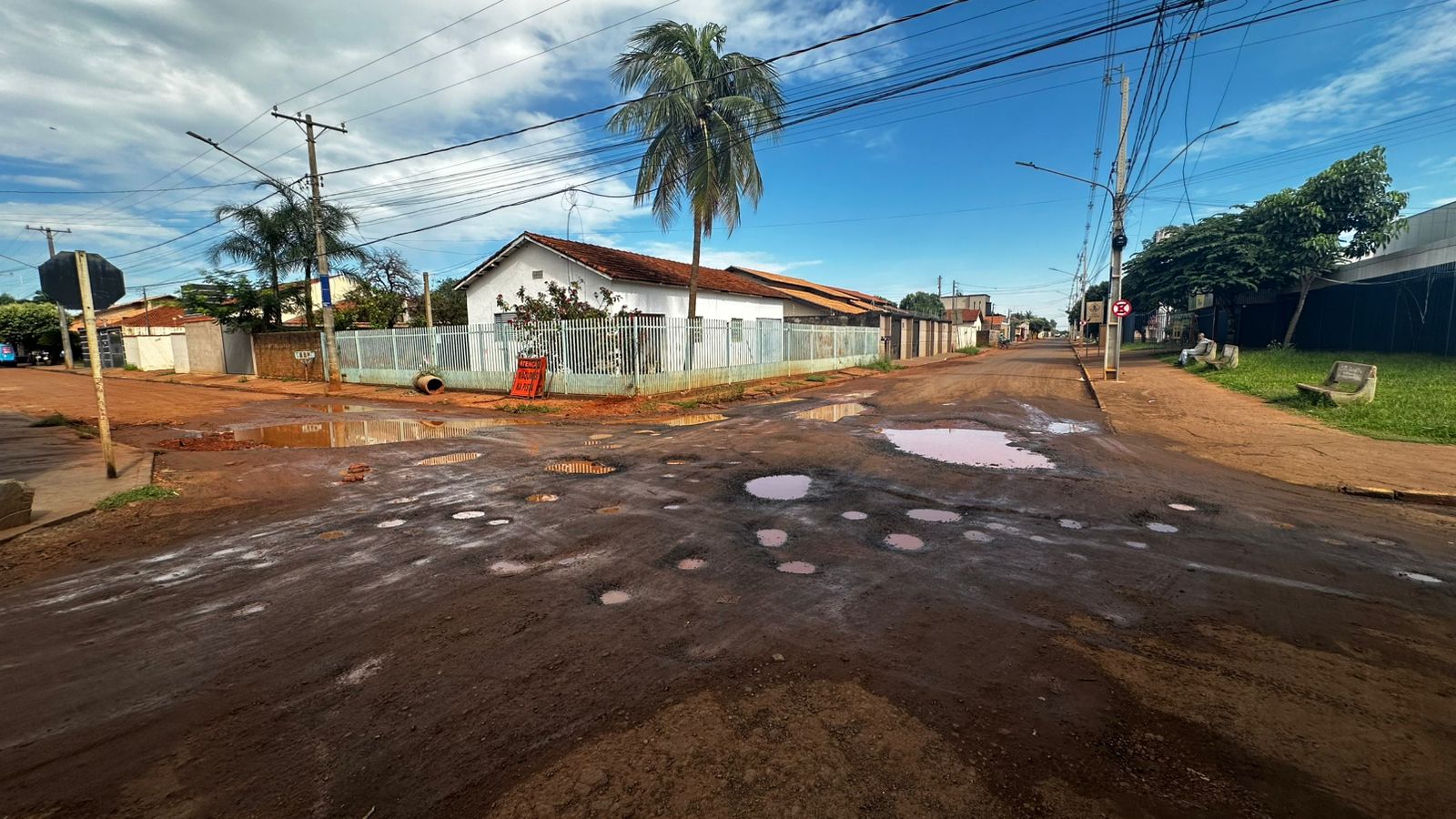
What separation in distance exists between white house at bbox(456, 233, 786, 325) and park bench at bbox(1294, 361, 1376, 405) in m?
16.1

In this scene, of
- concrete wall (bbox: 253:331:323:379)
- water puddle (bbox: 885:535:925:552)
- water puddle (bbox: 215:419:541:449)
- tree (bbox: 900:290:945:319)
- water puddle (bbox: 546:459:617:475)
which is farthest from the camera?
tree (bbox: 900:290:945:319)

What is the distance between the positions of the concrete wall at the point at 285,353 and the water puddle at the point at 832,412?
2171 centimetres

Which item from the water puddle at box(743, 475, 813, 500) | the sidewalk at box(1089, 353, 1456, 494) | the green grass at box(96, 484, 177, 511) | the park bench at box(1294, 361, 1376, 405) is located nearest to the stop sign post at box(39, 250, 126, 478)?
the green grass at box(96, 484, 177, 511)

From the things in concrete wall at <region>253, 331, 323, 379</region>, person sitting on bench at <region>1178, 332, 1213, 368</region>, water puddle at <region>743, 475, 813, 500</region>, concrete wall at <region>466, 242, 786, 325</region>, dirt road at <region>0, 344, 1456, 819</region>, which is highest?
concrete wall at <region>466, 242, 786, 325</region>

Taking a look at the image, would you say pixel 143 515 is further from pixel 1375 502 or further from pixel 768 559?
pixel 1375 502

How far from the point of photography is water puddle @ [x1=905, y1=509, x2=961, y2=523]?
5.61 m

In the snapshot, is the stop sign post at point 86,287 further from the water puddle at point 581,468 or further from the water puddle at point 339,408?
the water puddle at point 339,408

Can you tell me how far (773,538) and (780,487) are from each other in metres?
1.82

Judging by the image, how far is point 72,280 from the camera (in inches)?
277

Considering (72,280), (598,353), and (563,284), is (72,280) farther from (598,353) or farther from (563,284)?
(563,284)

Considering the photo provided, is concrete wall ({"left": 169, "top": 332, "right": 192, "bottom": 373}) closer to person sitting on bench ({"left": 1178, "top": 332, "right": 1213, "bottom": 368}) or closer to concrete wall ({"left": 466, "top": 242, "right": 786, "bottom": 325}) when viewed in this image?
concrete wall ({"left": 466, "top": 242, "right": 786, "bottom": 325})

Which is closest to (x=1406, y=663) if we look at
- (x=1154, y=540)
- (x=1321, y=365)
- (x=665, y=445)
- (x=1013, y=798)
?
(x=1154, y=540)

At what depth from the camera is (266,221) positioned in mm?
26594

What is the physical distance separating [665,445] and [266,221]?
27.5 m
